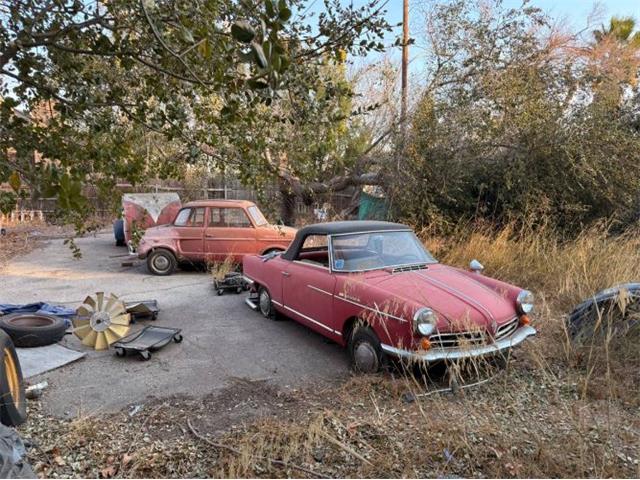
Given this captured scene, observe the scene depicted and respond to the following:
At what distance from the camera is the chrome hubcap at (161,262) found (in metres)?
10.1

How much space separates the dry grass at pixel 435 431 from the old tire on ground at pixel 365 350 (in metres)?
0.16

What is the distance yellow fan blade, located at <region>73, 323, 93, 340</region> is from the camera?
5.52m

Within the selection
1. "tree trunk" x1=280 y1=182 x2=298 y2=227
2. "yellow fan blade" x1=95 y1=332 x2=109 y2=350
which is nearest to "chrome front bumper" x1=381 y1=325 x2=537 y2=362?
"yellow fan blade" x1=95 y1=332 x2=109 y2=350

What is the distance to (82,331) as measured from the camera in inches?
218

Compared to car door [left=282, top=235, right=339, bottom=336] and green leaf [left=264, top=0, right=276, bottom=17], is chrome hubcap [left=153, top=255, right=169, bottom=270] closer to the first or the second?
car door [left=282, top=235, right=339, bottom=336]

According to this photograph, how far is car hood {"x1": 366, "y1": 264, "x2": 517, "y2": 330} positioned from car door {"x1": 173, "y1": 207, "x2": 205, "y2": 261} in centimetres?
605

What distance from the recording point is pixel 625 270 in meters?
6.26

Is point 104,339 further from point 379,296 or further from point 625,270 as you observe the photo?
point 625,270

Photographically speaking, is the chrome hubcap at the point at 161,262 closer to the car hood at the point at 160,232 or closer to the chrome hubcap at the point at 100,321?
the car hood at the point at 160,232

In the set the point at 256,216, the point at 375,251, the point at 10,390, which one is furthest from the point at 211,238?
the point at 10,390

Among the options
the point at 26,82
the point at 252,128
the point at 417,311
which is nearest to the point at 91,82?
Answer: the point at 26,82

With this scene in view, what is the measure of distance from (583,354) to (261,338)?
3.67m

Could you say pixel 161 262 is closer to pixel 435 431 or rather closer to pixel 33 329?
pixel 33 329

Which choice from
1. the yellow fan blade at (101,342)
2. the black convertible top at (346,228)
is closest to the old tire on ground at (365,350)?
the black convertible top at (346,228)
